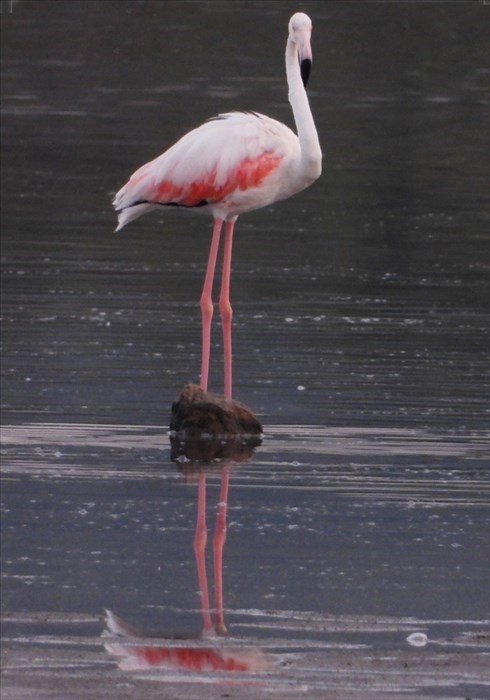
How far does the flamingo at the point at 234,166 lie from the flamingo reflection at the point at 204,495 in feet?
2.30

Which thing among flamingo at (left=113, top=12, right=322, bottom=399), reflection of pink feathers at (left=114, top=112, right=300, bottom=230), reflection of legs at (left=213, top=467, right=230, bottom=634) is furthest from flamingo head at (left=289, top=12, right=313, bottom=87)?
reflection of legs at (left=213, top=467, right=230, bottom=634)

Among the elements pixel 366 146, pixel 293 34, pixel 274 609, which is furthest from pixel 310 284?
pixel 366 146

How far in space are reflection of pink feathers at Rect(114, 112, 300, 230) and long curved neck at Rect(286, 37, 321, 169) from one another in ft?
0.31

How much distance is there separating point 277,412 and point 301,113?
173 centimetres

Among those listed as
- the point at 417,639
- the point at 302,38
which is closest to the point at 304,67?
the point at 302,38

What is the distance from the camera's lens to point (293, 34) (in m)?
11.3

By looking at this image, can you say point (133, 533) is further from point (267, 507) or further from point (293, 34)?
point (293, 34)

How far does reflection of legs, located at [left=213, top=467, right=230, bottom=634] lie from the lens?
715 centimetres

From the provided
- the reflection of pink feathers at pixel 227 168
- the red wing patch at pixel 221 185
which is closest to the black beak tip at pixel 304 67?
the reflection of pink feathers at pixel 227 168

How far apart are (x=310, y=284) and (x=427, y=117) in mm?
14961

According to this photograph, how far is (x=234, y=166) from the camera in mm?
11039

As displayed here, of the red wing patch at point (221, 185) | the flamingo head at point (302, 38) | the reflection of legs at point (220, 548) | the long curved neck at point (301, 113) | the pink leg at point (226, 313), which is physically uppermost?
the flamingo head at point (302, 38)

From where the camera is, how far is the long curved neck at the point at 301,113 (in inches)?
438

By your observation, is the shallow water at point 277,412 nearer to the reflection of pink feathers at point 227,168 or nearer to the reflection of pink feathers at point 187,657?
the reflection of pink feathers at point 187,657
